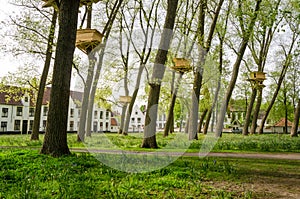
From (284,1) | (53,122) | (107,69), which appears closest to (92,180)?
(53,122)

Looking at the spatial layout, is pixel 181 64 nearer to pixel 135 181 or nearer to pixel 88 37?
pixel 88 37

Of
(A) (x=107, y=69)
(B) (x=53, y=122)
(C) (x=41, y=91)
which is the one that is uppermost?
(A) (x=107, y=69)

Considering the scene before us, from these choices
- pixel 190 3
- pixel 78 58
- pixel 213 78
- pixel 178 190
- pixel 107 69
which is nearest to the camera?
pixel 178 190

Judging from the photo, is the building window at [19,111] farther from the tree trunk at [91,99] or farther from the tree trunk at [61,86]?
the tree trunk at [61,86]

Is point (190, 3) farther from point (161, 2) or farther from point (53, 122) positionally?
point (53, 122)

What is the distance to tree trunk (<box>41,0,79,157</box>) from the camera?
8.84 metres

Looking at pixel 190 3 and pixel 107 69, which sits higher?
pixel 190 3

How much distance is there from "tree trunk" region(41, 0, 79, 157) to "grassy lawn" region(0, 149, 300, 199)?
0.73m

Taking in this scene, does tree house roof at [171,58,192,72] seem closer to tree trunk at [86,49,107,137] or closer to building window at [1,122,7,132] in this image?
tree trunk at [86,49,107,137]

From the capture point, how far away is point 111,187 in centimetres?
554

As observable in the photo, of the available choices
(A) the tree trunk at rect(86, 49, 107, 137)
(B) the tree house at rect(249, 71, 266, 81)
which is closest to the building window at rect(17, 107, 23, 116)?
(A) the tree trunk at rect(86, 49, 107, 137)

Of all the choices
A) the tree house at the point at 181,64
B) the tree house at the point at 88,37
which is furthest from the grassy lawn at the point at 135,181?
the tree house at the point at 181,64

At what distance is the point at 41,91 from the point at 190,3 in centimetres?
1404

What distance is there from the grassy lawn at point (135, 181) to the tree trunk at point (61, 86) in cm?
73
